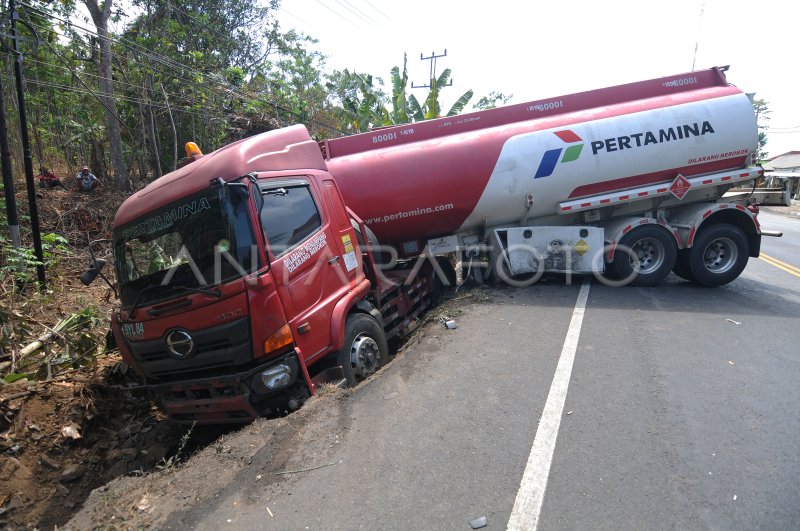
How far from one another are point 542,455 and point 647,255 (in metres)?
6.28

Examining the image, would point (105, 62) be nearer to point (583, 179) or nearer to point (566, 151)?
point (566, 151)

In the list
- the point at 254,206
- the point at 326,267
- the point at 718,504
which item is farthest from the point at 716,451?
the point at 254,206

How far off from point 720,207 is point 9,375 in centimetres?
1037

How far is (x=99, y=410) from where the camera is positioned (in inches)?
213

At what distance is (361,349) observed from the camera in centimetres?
529

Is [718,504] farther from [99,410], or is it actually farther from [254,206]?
[99,410]

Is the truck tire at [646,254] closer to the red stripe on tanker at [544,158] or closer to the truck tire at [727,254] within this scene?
the truck tire at [727,254]

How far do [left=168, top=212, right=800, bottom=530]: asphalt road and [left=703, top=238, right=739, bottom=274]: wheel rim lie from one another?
2079mm

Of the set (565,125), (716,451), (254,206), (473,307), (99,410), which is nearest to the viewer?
(716,451)

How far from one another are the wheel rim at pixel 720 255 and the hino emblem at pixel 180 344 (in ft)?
26.6

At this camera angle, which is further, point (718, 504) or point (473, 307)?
point (473, 307)

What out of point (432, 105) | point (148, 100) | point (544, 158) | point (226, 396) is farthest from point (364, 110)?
point (226, 396)

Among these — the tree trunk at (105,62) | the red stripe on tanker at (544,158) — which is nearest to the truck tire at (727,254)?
the red stripe on tanker at (544,158)

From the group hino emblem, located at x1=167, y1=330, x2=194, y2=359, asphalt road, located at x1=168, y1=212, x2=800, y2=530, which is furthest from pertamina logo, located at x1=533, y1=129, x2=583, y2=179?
hino emblem, located at x1=167, y1=330, x2=194, y2=359
